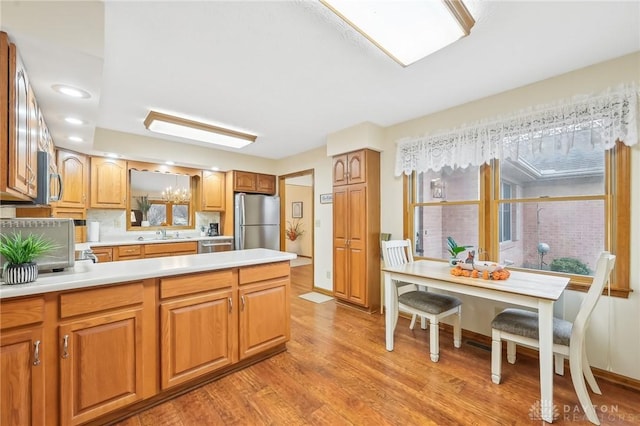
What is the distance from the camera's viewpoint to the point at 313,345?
265cm

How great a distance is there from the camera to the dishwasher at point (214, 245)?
4477mm

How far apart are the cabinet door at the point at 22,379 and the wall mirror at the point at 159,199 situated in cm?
331

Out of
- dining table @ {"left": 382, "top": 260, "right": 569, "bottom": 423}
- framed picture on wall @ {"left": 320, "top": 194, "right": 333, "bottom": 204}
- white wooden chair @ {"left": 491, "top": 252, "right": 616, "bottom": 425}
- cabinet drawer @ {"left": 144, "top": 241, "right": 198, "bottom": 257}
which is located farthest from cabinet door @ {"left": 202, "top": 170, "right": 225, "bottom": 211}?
white wooden chair @ {"left": 491, "top": 252, "right": 616, "bottom": 425}

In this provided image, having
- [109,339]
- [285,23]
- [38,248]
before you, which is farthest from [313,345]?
[285,23]

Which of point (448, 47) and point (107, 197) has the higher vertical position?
point (448, 47)

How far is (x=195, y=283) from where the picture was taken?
6.24 feet

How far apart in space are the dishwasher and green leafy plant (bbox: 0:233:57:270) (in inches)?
117

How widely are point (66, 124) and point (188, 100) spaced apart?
1.09m

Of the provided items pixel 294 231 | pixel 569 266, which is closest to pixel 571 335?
pixel 569 266

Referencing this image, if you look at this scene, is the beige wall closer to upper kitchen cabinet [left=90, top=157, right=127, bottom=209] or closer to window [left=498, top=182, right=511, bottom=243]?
upper kitchen cabinet [left=90, top=157, right=127, bottom=209]

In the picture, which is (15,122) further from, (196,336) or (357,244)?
(357,244)

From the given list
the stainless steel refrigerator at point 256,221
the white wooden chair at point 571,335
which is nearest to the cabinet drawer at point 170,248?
the stainless steel refrigerator at point 256,221

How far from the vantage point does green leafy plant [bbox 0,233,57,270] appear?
134 cm

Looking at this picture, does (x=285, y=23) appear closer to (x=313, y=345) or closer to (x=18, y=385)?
(x=18, y=385)
